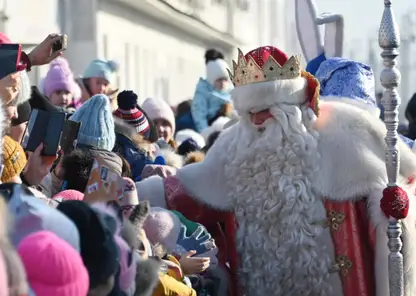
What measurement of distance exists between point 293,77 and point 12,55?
1597mm

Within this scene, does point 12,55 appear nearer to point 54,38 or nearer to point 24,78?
point 24,78

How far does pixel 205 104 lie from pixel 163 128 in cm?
274

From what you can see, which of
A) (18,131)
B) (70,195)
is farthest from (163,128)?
(70,195)

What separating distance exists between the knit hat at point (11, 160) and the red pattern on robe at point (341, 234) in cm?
160

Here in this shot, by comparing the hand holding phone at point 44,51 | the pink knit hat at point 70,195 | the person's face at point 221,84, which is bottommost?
the person's face at point 221,84

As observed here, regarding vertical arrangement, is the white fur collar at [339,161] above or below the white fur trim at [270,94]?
below

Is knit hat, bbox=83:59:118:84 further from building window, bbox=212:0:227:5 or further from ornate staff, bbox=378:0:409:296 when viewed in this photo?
building window, bbox=212:0:227:5

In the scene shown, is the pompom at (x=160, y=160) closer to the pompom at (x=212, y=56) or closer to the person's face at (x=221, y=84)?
the person's face at (x=221, y=84)

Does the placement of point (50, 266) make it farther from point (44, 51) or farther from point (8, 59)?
point (44, 51)

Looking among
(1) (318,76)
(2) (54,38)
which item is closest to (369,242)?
(1) (318,76)

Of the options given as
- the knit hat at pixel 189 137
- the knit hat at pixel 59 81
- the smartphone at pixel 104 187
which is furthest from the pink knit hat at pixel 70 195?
the knit hat at pixel 189 137

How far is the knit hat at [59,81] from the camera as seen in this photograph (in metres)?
8.17

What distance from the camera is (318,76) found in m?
6.30

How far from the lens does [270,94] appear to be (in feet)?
17.5
